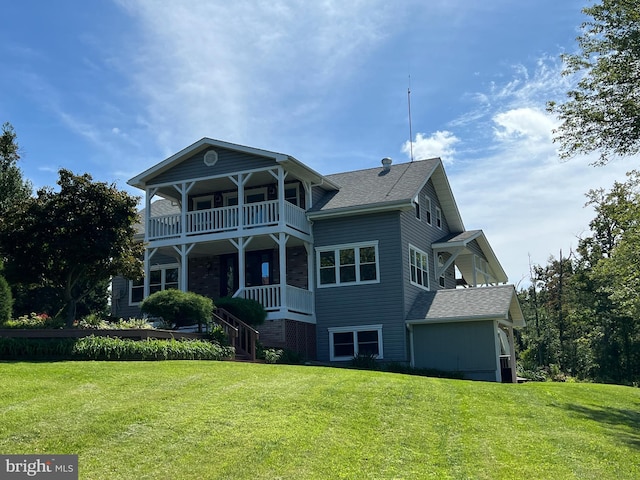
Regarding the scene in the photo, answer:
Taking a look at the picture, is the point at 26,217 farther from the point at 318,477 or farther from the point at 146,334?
the point at 318,477

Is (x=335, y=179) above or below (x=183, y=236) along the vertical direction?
above

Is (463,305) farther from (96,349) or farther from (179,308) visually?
(96,349)

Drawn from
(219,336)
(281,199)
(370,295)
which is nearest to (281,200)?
(281,199)

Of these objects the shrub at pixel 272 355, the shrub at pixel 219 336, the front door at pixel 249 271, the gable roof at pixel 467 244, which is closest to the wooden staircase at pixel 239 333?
the shrub at pixel 219 336

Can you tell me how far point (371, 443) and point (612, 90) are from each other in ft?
38.9

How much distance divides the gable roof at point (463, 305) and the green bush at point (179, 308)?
25.1 ft

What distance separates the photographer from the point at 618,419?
1341 cm

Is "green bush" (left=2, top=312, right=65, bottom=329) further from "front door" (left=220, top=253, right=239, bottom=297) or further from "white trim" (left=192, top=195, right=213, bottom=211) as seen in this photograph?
"white trim" (left=192, top=195, right=213, bottom=211)

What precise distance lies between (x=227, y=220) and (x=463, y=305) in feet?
29.4

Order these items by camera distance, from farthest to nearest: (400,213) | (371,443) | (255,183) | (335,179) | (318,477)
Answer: (335,179), (255,183), (400,213), (371,443), (318,477)

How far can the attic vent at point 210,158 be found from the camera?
1045 inches

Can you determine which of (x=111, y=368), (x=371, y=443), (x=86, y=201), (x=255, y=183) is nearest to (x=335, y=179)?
(x=255, y=183)

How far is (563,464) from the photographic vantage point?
9.29 metres

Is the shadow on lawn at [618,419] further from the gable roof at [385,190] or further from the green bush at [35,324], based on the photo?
the green bush at [35,324]
